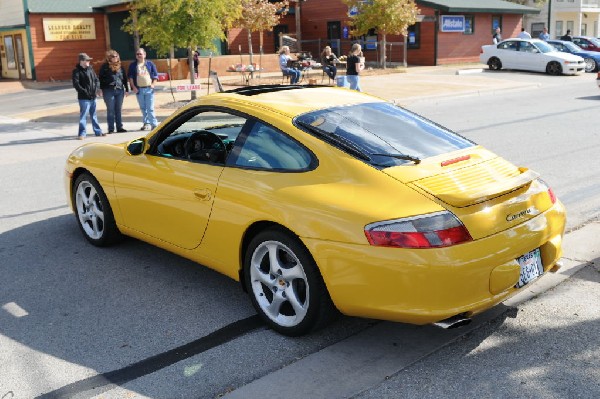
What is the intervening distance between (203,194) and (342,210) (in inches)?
48.0

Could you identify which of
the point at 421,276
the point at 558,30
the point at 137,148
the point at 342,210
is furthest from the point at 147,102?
the point at 558,30

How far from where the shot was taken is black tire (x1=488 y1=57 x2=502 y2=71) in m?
32.2

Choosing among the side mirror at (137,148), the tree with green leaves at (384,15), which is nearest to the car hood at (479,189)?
the side mirror at (137,148)

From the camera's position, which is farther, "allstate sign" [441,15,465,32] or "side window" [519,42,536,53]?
"allstate sign" [441,15,465,32]

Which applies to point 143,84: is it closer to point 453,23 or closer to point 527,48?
point 527,48

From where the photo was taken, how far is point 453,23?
3638 centimetres

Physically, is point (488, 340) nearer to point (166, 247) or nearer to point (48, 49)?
point (166, 247)

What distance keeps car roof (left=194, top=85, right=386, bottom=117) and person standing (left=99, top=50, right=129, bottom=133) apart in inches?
400

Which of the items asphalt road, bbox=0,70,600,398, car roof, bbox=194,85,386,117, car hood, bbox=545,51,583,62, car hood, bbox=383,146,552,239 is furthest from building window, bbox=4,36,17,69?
car hood, bbox=383,146,552,239

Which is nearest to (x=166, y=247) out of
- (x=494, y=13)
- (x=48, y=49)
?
(x=48, y=49)

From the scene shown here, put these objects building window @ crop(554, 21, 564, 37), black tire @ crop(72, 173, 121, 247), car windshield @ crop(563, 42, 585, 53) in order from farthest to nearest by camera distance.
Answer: building window @ crop(554, 21, 564, 37) → car windshield @ crop(563, 42, 585, 53) → black tire @ crop(72, 173, 121, 247)

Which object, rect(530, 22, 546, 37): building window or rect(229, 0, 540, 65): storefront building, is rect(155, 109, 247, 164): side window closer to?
rect(229, 0, 540, 65): storefront building

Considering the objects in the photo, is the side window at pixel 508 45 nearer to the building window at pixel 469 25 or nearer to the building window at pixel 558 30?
the building window at pixel 469 25

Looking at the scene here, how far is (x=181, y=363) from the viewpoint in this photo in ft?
12.3
